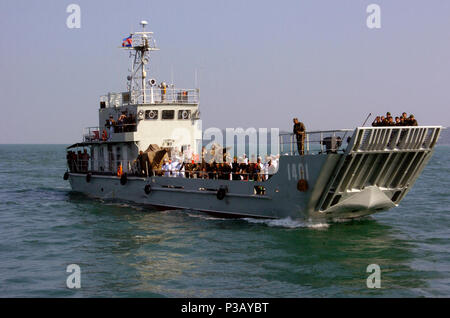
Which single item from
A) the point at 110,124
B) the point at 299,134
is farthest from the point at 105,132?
the point at 299,134

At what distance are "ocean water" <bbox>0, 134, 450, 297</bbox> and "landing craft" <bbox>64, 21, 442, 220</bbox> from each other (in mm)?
783

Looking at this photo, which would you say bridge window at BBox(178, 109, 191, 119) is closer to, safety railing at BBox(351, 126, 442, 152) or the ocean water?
the ocean water

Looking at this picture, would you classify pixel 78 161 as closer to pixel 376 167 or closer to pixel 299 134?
pixel 299 134

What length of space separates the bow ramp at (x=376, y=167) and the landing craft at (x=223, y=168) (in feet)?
0.11

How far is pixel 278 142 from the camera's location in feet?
62.5

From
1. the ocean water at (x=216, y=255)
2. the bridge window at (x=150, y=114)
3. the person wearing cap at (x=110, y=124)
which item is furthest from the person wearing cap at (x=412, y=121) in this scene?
the person wearing cap at (x=110, y=124)

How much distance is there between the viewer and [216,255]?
16594mm

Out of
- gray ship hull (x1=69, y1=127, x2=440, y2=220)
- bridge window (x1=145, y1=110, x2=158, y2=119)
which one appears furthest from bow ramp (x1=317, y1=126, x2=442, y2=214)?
bridge window (x1=145, y1=110, x2=158, y2=119)

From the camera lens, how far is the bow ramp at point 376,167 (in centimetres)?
1720

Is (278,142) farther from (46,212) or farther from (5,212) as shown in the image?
(5,212)

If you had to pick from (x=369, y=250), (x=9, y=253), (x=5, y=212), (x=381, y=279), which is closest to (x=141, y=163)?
(x=5, y=212)

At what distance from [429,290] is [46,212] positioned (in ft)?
61.2

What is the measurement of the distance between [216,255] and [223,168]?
5.83 m

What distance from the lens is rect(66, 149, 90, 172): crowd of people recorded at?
3136 centimetres
